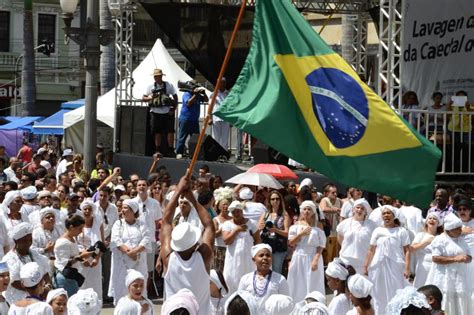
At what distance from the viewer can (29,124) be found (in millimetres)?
39969

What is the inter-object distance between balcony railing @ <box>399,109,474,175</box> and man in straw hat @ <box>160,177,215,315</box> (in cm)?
913

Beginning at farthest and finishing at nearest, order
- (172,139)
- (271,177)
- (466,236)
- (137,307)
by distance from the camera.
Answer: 1. (172,139)
2. (271,177)
3. (466,236)
4. (137,307)

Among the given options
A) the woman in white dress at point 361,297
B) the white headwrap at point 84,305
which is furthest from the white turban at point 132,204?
the woman in white dress at point 361,297

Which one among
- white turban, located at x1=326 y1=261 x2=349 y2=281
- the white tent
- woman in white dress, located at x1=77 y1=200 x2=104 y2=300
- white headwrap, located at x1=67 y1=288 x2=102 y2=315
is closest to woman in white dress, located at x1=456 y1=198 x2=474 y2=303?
white turban, located at x1=326 y1=261 x2=349 y2=281

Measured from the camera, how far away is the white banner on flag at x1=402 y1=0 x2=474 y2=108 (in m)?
20.5

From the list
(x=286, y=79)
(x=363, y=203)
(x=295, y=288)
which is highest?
(x=286, y=79)

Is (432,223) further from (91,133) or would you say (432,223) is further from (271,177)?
(91,133)

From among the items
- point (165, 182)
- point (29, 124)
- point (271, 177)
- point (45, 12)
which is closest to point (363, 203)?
point (271, 177)

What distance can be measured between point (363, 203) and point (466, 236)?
1719 mm

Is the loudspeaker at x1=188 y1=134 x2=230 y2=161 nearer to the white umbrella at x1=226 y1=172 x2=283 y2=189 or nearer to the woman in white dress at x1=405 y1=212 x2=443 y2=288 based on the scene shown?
the white umbrella at x1=226 y1=172 x2=283 y2=189

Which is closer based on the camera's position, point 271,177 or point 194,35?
point 271,177

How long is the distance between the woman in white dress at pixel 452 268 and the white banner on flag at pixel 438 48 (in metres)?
7.33

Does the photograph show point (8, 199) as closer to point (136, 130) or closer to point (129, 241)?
point (129, 241)

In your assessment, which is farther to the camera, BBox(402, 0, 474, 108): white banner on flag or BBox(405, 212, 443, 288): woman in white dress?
BBox(402, 0, 474, 108): white banner on flag
